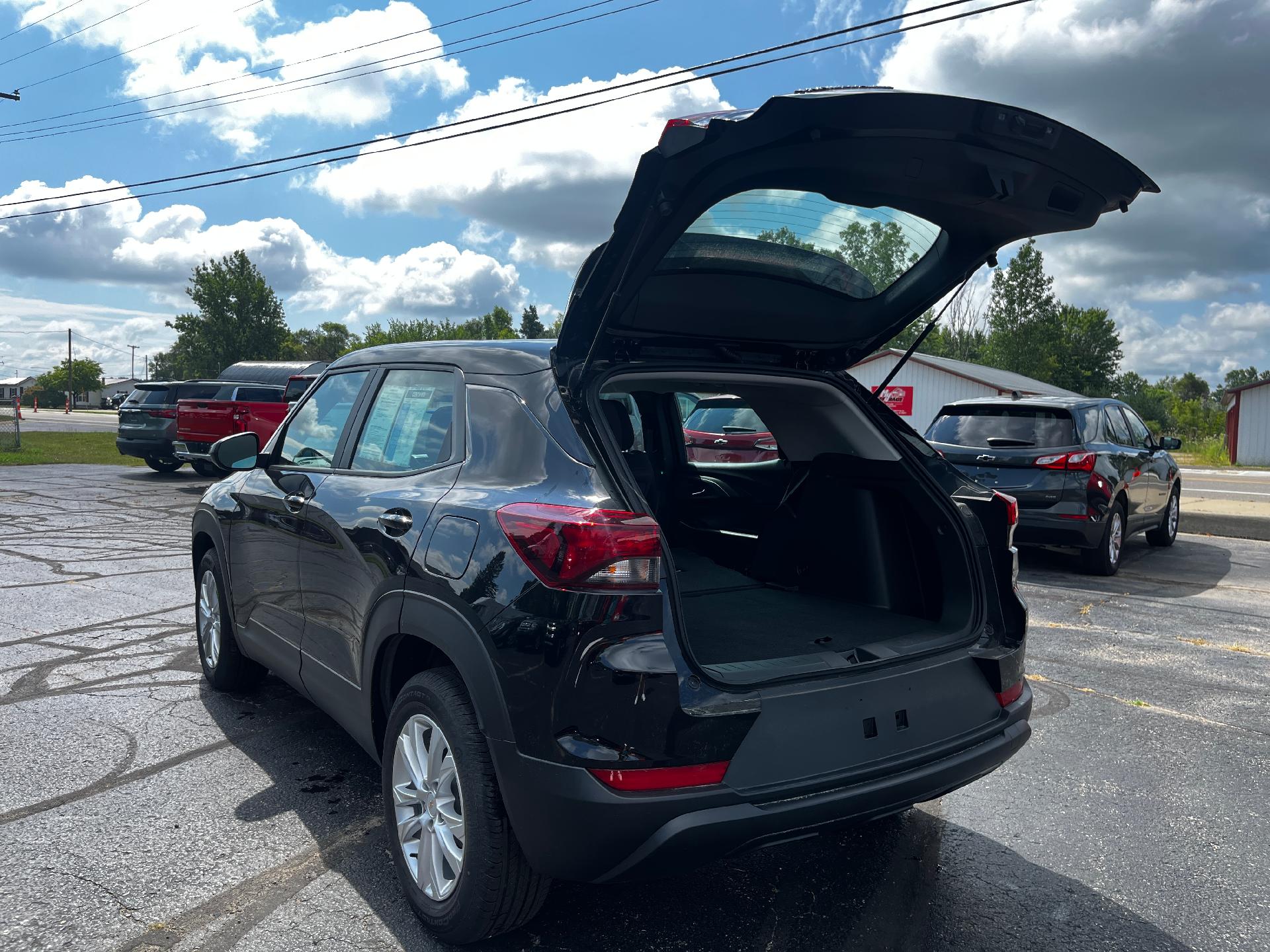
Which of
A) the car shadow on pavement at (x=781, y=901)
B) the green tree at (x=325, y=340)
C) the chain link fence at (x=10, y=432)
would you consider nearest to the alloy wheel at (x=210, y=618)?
the car shadow on pavement at (x=781, y=901)

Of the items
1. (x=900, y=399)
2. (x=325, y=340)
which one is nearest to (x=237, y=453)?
(x=900, y=399)

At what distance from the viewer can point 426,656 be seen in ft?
9.64

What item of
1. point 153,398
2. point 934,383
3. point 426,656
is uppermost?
point 934,383

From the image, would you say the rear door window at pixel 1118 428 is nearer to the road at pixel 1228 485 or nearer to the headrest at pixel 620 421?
the road at pixel 1228 485

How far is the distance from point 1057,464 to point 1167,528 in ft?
11.1

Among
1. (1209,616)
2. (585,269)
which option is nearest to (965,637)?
(585,269)

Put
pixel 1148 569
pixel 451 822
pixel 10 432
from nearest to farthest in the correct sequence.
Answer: pixel 451 822, pixel 1148 569, pixel 10 432

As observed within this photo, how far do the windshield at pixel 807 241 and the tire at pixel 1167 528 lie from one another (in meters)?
8.92

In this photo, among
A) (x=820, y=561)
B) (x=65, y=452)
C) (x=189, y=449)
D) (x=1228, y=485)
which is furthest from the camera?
(x=65, y=452)

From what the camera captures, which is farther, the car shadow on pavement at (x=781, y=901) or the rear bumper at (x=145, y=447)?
the rear bumper at (x=145, y=447)

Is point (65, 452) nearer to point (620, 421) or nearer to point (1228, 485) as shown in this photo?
point (620, 421)

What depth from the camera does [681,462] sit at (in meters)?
5.21

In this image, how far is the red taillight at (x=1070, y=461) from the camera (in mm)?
8492

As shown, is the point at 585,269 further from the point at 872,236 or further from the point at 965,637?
the point at 965,637
